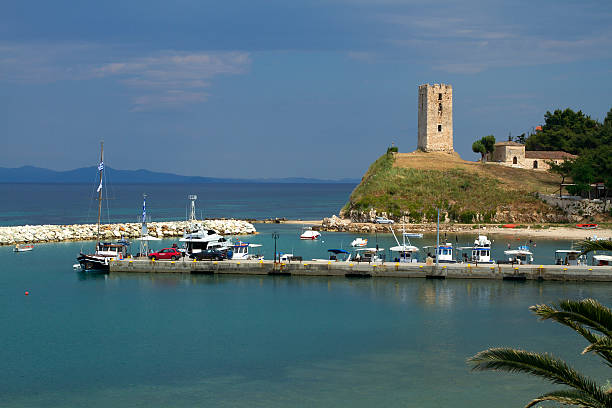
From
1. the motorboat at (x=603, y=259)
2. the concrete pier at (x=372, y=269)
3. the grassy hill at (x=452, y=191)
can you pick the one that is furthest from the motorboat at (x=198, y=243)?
the grassy hill at (x=452, y=191)

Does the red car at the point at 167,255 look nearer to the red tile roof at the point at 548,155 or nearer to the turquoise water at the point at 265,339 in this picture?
the turquoise water at the point at 265,339

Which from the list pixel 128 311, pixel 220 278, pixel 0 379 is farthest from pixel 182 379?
pixel 220 278

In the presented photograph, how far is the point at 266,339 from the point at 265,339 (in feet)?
0.18

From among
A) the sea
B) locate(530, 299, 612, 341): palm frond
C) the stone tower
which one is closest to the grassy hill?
the stone tower

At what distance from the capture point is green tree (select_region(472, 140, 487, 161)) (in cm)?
13462

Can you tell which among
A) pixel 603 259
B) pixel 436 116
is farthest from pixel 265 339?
pixel 436 116

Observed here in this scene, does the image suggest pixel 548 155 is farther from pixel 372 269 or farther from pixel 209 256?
pixel 209 256

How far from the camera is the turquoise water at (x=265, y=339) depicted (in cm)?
3042

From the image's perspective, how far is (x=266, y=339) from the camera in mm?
39750

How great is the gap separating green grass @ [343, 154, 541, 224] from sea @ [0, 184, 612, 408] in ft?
159

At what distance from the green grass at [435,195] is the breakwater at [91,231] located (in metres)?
22.2

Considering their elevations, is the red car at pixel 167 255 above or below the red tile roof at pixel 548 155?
below

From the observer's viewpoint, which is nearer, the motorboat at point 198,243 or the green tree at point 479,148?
the motorboat at point 198,243

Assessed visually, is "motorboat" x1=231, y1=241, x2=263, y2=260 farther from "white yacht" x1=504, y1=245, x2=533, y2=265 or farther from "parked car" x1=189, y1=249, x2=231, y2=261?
"white yacht" x1=504, y1=245, x2=533, y2=265
